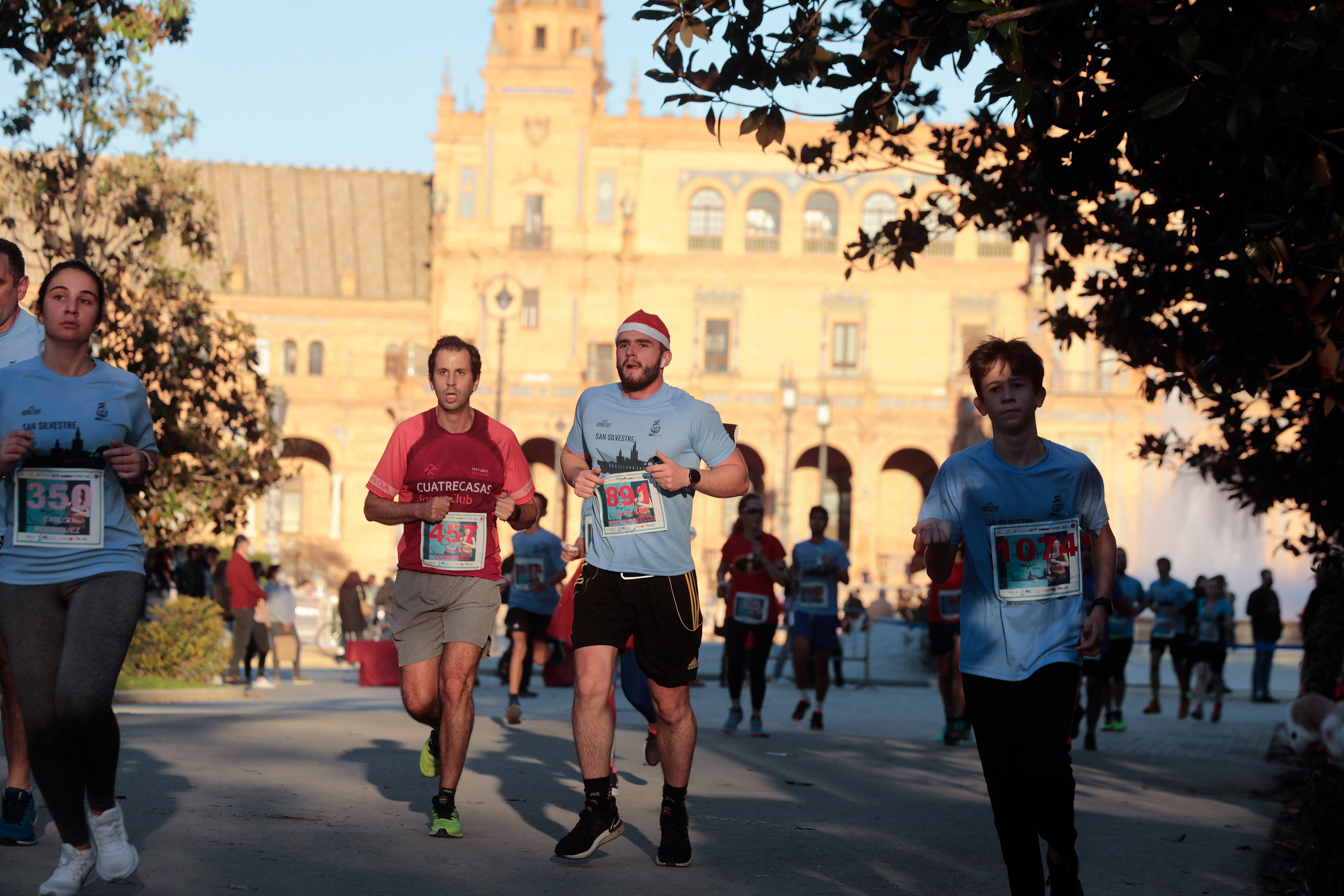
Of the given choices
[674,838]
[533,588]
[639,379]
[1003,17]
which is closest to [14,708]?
[674,838]

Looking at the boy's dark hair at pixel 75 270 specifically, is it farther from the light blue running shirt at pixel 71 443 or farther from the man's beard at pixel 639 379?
the man's beard at pixel 639 379

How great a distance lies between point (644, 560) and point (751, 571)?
7.20 metres

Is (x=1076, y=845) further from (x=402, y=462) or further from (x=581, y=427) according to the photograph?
(x=402, y=462)

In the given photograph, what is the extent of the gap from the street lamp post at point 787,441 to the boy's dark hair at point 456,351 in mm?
28130

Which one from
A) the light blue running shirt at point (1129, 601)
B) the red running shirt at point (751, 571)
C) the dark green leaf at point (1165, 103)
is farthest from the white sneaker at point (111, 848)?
the light blue running shirt at point (1129, 601)

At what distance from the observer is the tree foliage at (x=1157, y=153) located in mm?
5844

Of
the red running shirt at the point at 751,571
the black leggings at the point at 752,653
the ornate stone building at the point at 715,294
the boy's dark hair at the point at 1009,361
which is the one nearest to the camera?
the boy's dark hair at the point at 1009,361

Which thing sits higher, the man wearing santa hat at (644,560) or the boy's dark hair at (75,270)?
the boy's dark hair at (75,270)

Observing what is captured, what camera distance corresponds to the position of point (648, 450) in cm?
650

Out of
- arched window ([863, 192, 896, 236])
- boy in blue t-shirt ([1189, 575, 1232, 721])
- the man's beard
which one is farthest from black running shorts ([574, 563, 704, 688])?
arched window ([863, 192, 896, 236])

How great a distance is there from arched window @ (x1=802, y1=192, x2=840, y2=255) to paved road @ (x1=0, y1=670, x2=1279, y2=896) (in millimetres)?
43085

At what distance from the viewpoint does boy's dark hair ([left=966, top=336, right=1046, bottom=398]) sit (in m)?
5.29

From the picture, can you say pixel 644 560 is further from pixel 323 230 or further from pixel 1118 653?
pixel 323 230

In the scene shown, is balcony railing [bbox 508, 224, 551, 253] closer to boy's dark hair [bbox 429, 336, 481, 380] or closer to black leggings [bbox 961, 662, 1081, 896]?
boy's dark hair [bbox 429, 336, 481, 380]
